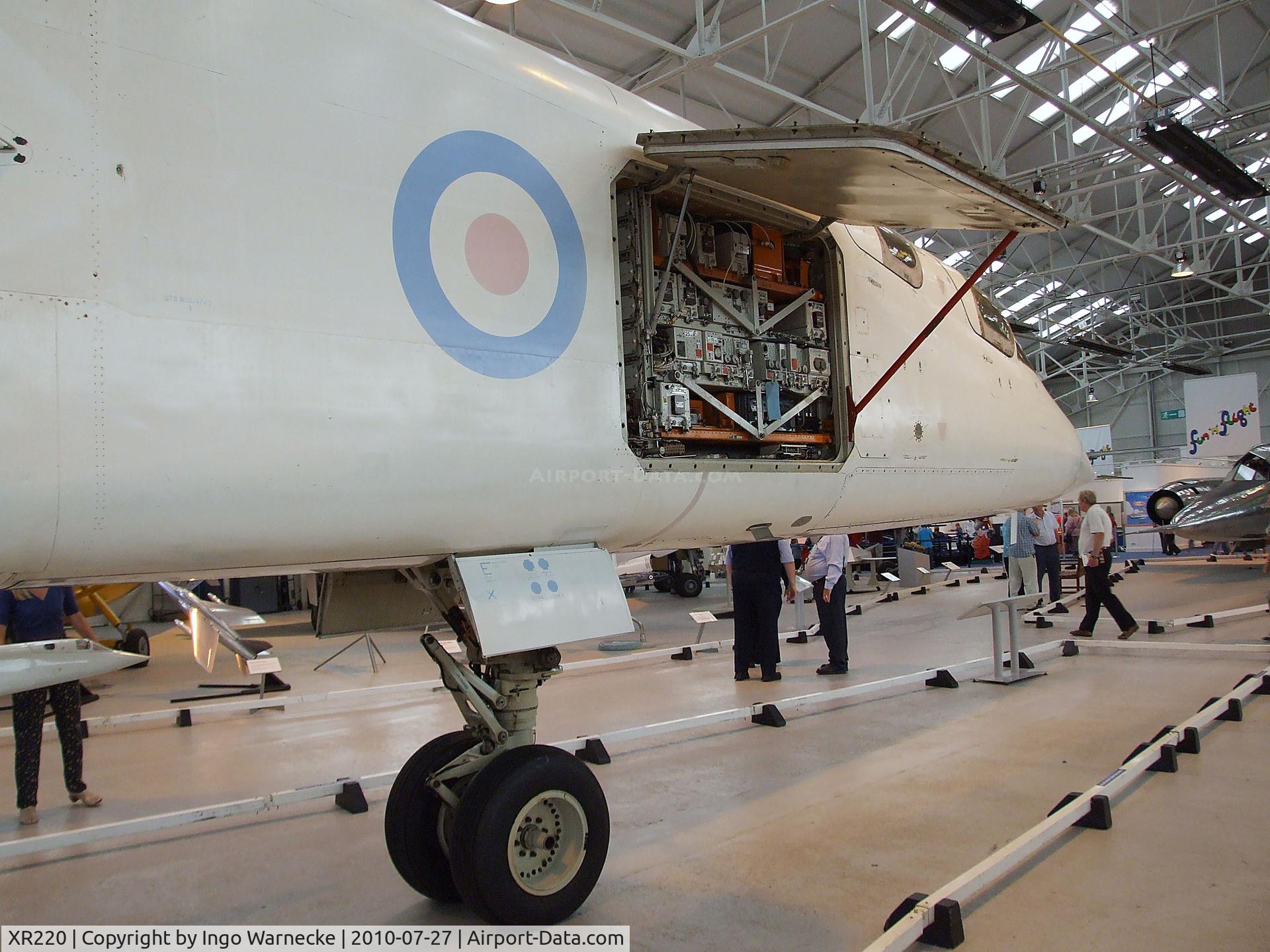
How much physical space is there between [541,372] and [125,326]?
157 cm

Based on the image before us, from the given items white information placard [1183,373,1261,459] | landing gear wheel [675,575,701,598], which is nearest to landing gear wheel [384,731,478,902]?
landing gear wheel [675,575,701,598]

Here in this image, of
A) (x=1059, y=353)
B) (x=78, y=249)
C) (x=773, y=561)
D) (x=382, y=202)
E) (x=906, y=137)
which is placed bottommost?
(x=773, y=561)

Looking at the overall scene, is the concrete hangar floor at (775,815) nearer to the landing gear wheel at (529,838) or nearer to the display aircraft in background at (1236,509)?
the landing gear wheel at (529,838)

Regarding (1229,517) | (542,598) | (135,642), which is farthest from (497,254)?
(1229,517)

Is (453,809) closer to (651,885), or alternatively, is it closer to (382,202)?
(651,885)

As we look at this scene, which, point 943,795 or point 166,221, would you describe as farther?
point 943,795

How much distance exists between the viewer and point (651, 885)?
4004 mm

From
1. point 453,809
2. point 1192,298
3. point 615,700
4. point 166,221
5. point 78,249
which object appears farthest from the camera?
point 1192,298

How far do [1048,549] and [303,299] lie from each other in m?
13.7

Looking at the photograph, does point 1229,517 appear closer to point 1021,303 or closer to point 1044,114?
point 1044,114

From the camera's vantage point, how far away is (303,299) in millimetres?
3027

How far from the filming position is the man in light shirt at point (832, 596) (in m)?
9.27

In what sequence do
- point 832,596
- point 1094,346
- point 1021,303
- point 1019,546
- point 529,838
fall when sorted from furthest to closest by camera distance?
point 1021,303, point 1094,346, point 1019,546, point 832,596, point 529,838

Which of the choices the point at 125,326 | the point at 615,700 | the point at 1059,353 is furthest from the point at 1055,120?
the point at 1059,353
